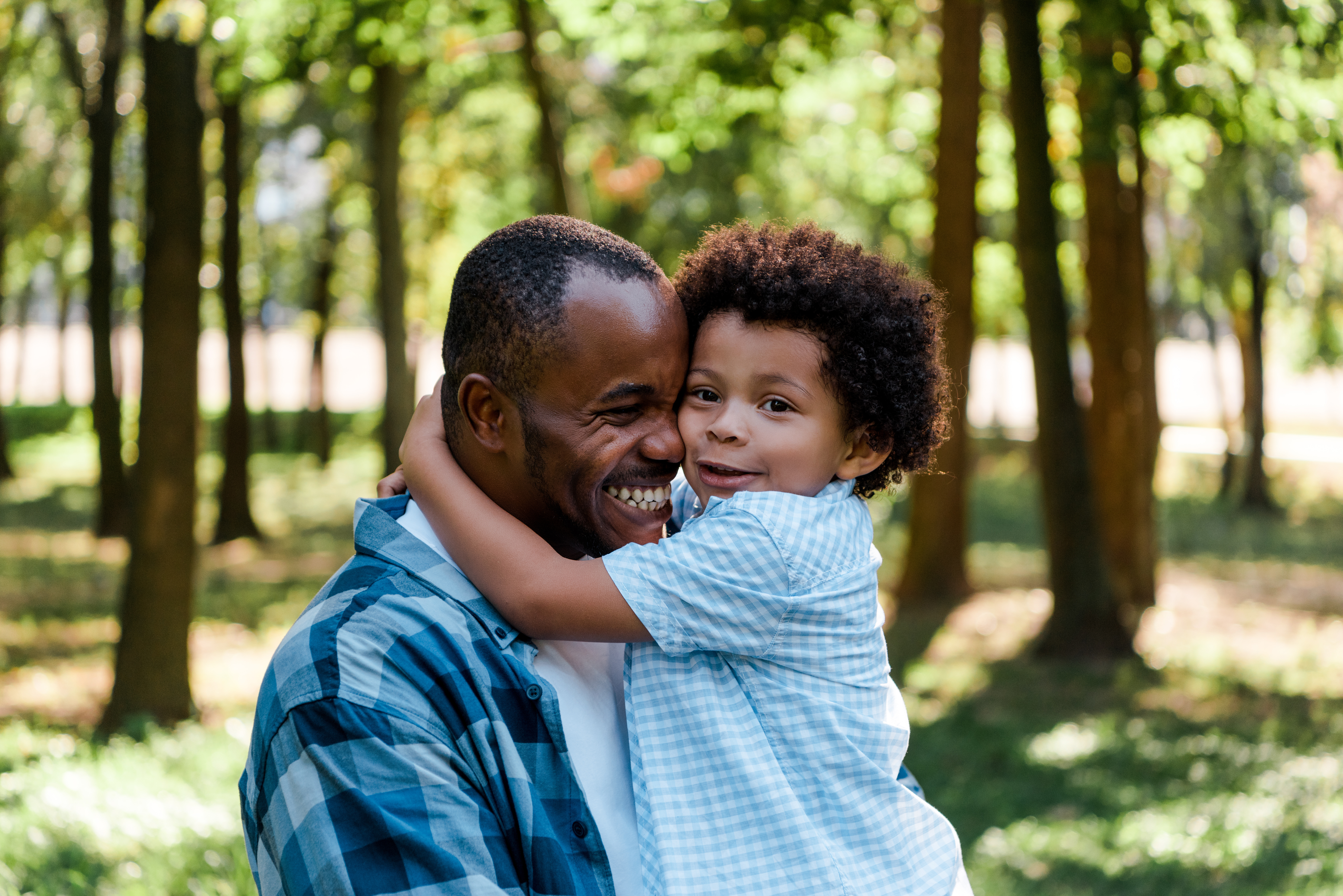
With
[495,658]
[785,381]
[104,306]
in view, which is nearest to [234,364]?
[104,306]

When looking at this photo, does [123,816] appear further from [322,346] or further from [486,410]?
[322,346]

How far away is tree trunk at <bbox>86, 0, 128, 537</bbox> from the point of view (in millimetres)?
16031

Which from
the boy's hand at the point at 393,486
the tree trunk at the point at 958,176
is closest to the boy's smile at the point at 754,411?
the boy's hand at the point at 393,486

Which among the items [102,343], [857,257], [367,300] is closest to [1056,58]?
[857,257]

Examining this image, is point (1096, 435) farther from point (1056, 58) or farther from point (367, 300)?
point (367, 300)

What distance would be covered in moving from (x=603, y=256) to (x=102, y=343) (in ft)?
55.9

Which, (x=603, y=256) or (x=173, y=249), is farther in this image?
(x=173, y=249)

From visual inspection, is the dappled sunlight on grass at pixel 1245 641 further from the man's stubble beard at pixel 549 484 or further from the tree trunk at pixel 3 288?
the tree trunk at pixel 3 288

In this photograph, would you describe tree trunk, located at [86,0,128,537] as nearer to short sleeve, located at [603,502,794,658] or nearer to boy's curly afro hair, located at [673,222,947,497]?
boy's curly afro hair, located at [673,222,947,497]

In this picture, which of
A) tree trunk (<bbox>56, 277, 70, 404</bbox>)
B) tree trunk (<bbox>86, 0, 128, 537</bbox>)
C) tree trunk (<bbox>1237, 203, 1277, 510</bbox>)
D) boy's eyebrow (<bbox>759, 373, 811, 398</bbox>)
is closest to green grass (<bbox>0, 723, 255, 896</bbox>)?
boy's eyebrow (<bbox>759, 373, 811, 398</bbox>)

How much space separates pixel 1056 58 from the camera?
12766 millimetres

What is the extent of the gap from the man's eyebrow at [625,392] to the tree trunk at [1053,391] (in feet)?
28.5

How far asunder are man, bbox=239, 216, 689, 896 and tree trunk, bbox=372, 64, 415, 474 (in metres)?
11.7

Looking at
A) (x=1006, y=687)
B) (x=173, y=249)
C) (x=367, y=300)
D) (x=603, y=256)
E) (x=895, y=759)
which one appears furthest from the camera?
(x=367, y=300)
